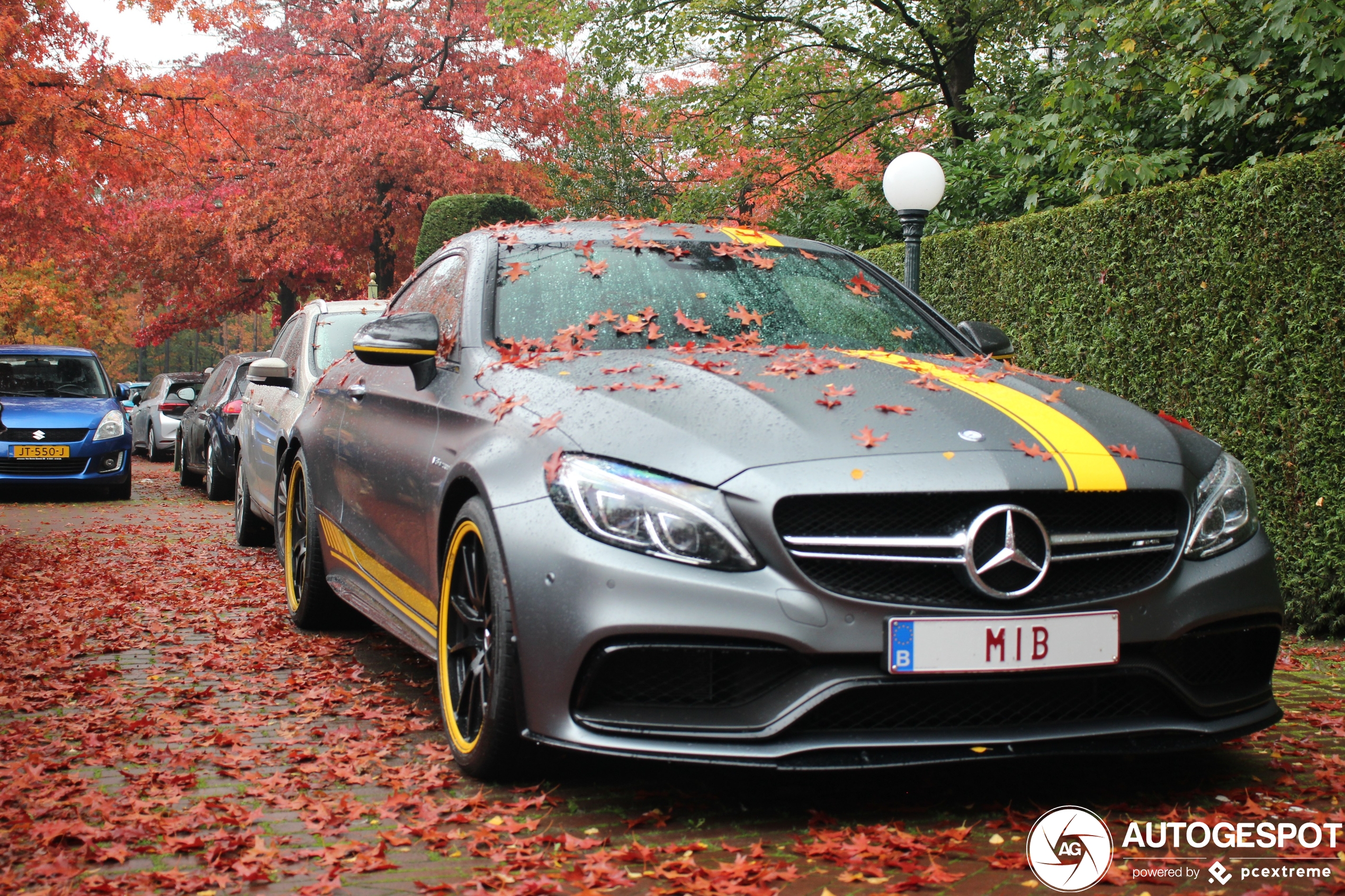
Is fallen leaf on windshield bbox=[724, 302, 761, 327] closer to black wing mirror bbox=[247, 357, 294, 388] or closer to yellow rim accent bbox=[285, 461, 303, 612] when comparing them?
yellow rim accent bbox=[285, 461, 303, 612]

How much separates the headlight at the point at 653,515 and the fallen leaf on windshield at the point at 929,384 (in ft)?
2.92

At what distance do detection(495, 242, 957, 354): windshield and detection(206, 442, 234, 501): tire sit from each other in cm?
1078

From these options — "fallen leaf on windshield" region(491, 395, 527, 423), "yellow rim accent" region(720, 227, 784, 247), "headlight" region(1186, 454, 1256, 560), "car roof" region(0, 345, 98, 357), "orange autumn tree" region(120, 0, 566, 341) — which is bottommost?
"headlight" region(1186, 454, 1256, 560)

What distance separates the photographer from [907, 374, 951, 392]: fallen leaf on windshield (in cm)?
391

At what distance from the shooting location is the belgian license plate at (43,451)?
48.5 ft

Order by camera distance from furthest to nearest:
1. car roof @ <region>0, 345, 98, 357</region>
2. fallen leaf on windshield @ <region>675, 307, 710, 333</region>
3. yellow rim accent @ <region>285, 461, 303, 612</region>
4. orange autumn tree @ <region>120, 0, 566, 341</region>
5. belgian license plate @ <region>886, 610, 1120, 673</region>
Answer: orange autumn tree @ <region>120, 0, 566, 341</region> → car roof @ <region>0, 345, 98, 357</region> → yellow rim accent @ <region>285, 461, 303, 612</region> → fallen leaf on windshield @ <region>675, 307, 710, 333</region> → belgian license plate @ <region>886, 610, 1120, 673</region>

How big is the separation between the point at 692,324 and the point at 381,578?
5.10 feet

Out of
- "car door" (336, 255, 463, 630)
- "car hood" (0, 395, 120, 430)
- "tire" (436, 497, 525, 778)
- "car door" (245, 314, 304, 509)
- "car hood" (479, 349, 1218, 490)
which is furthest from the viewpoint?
"car hood" (0, 395, 120, 430)

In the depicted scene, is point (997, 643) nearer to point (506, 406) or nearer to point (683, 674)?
point (683, 674)

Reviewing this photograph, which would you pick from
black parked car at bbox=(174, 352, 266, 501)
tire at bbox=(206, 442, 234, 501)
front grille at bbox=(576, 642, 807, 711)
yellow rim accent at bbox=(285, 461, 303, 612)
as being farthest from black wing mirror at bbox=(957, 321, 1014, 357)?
tire at bbox=(206, 442, 234, 501)

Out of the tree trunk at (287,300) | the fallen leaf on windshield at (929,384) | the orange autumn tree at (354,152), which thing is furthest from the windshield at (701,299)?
the tree trunk at (287,300)

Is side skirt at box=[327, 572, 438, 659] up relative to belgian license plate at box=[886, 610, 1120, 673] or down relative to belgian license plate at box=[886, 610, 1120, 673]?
down

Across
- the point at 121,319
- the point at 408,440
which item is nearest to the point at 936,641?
the point at 408,440

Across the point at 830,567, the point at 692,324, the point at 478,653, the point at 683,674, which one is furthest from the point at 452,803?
the point at 692,324
